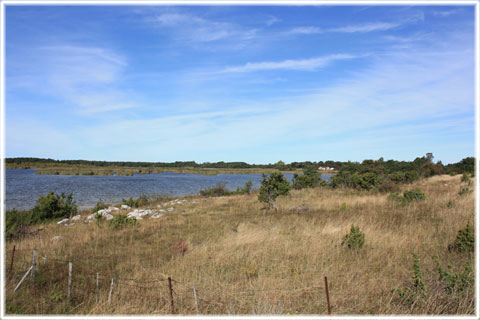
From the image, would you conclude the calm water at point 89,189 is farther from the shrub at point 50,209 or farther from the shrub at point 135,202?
the shrub at point 50,209

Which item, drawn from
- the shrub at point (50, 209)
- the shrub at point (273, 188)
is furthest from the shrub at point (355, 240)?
the shrub at point (50, 209)

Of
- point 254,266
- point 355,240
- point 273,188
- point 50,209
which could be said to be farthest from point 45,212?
point 355,240

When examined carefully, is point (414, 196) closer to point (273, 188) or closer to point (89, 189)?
point (273, 188)

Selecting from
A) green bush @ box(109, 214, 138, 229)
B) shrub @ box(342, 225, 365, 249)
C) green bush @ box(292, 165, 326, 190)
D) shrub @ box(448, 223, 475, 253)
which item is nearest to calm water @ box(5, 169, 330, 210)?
green bush @ box(292, 165, 326, 190)

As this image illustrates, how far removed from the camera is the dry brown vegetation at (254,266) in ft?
15.5

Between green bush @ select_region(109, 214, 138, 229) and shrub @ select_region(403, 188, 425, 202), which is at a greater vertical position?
shrub @ select_region(403, 188, 425, 202)

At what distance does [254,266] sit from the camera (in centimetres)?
677

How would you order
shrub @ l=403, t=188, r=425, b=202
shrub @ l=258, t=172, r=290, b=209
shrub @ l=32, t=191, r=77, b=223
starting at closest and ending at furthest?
A: 1. shrub @ l=403, t=188, r=425, b=202
2. shrub @ l=32, t=191, r=77, b=223
3. shrub @ l=258, t=172, r=290, b=209

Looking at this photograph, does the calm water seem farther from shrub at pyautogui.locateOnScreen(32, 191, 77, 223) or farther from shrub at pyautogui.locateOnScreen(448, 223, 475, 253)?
shrub at pyautogui.locateOnScreen(448, 223, 475, 253)

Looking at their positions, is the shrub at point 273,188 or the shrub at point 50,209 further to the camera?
the shrub at point 273,188

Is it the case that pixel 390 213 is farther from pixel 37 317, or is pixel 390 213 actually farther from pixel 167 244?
pixel 37 317

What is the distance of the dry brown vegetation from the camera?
4711mm

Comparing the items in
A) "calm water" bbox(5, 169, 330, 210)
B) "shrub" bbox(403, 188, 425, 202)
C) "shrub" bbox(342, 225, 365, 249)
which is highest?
"shrub" bbox(403, 188, 425, 202)

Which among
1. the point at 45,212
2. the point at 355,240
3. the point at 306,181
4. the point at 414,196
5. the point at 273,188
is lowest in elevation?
the point at 45,212
